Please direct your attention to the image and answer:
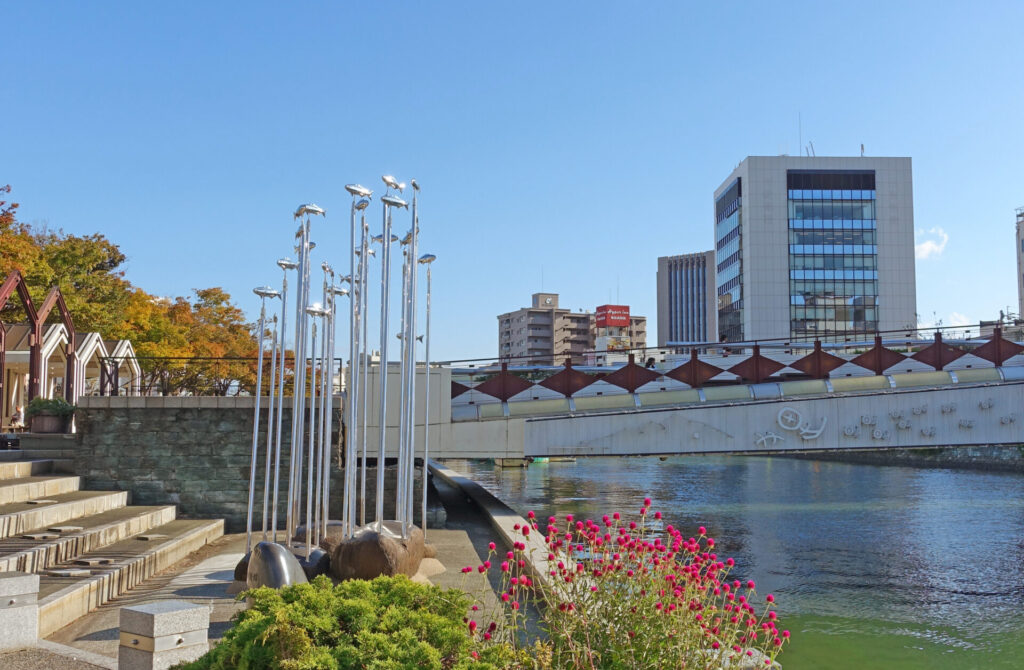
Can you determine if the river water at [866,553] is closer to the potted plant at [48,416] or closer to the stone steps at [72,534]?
the stone steps at [72,534]

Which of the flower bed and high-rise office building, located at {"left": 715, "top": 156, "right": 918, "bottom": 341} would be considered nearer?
the flower bed

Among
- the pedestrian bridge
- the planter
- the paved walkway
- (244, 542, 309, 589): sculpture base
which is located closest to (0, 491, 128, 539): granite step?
the paved walkway

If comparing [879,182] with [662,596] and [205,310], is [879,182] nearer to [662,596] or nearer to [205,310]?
[205,310]

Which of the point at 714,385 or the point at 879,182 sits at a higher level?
the point at 879,182

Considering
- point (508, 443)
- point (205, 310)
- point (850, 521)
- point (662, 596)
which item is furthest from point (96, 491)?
point (205, 310)

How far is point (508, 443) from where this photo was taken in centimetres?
1891

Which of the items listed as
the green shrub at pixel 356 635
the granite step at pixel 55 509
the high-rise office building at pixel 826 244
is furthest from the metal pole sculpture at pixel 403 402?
the high-rise office building at pixel 826 244

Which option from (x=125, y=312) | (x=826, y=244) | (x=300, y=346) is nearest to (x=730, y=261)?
(x=826, y=244)

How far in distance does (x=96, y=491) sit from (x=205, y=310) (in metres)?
36.3

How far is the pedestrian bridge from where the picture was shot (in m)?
18.3

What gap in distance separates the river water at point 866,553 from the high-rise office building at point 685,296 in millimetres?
145358

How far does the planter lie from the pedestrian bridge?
Answer: 7.41 m

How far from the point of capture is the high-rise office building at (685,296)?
18375 centimetres

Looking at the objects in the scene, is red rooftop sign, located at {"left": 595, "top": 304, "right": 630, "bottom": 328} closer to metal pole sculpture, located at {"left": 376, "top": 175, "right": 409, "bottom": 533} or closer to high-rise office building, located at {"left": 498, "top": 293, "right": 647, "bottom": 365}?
high-rise office building, located at {"left": 498, "top": 293, "right": 647, "bottom": 365}
